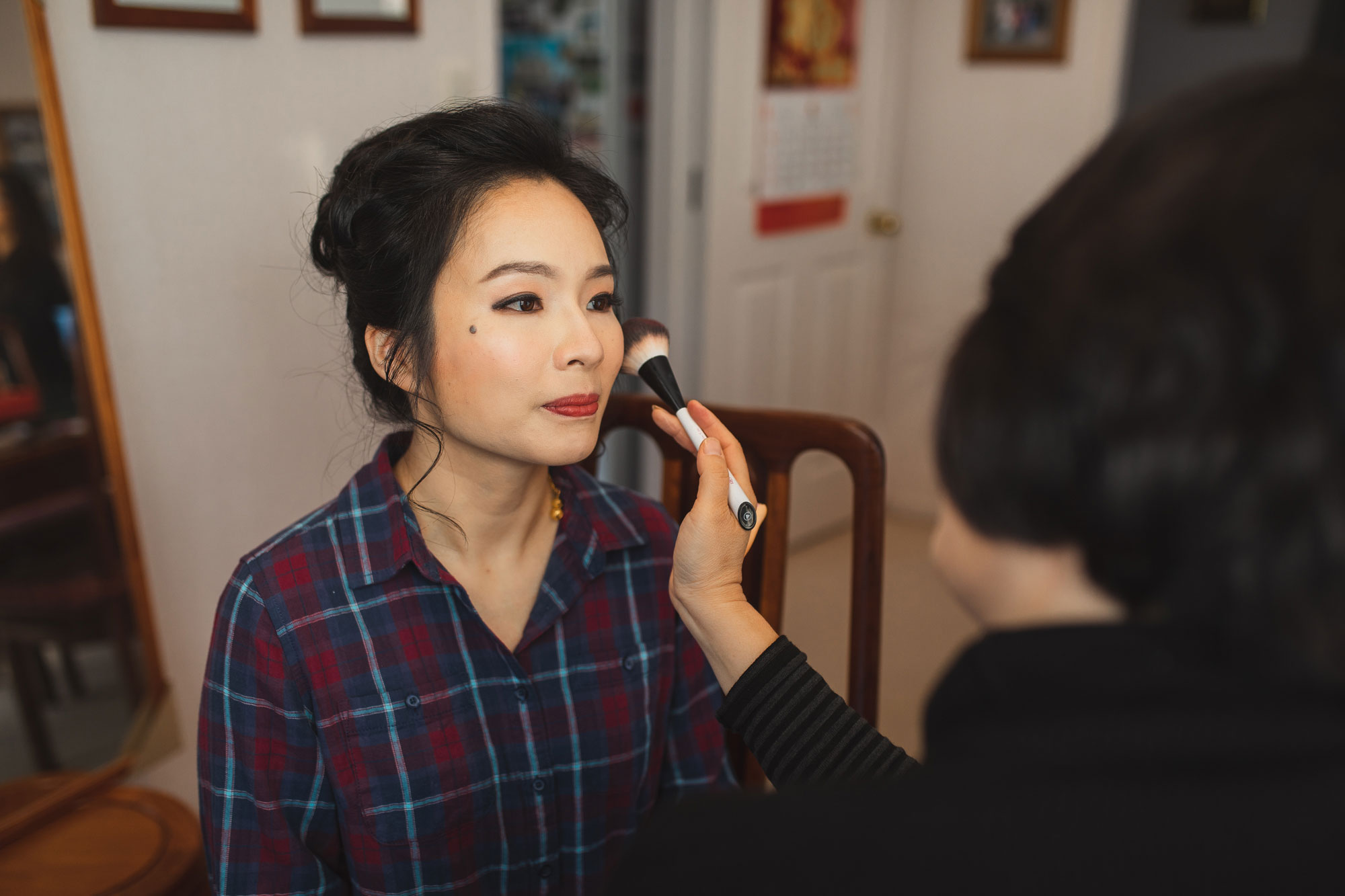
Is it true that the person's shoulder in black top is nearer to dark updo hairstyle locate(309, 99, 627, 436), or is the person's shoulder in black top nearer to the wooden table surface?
dark updo hairstyle locate(309, 99, 627, 436)

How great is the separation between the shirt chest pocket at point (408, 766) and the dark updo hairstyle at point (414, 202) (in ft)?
0.94

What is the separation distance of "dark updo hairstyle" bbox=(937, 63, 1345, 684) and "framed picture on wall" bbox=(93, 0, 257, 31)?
136 centimetres

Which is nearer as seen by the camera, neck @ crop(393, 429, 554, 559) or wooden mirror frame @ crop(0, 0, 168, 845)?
neck @ crop(393, 429, 554, 559)

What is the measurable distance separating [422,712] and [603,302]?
0.43 metres

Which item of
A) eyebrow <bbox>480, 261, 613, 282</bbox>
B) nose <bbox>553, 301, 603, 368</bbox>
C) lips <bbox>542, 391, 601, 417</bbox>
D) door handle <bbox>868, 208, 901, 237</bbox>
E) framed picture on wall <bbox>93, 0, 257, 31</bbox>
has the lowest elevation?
door handle <bbox>868, 208, 901, 237</bbox>

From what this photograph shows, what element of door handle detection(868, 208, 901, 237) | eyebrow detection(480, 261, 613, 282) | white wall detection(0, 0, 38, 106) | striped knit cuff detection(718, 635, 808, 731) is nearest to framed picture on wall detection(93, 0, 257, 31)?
white wall detection(0, 0, 38, 106)

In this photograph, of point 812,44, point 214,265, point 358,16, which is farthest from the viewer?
point 812,44

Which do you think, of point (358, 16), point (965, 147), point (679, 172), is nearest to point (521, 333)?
point (358, 16)

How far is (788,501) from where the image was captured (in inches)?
48.8

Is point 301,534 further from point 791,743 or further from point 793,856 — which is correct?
point 793,856

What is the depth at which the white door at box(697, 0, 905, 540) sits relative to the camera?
2617mm

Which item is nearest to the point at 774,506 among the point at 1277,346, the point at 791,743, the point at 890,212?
the point at 791,743

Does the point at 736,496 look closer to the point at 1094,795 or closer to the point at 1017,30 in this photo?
the point at 1094,795

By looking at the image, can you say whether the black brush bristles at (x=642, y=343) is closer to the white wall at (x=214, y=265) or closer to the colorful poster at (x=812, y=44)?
the white wall at (x=214, y=265)
